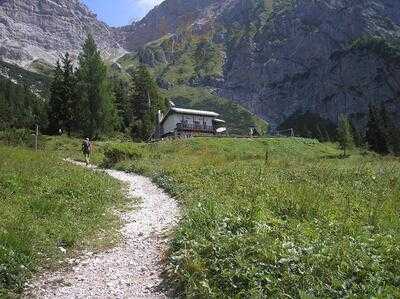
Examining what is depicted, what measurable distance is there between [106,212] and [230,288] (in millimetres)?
10269

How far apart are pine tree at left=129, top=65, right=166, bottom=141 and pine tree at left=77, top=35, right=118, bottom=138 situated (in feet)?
77.8

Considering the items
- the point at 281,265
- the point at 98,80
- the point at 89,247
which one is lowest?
the point at 89,247

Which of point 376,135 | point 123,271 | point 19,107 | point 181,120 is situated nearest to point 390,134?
point 376,135

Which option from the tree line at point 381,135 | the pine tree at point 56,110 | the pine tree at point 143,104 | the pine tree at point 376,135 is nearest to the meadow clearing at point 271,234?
the pine tree at point 56,110

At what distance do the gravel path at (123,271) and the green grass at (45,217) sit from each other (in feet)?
1.75

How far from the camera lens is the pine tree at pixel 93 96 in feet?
251

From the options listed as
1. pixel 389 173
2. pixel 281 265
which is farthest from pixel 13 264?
pixel 389 173

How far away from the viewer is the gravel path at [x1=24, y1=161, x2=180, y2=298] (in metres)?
11.3

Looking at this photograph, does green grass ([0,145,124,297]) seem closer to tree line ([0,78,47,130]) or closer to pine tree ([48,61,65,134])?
pine tree ([48,61,65,134])

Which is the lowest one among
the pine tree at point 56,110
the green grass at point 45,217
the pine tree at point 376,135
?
the pine tree at point 376,135

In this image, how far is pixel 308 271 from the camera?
998cm

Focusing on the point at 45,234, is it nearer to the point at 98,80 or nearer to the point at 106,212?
the point at 106,212

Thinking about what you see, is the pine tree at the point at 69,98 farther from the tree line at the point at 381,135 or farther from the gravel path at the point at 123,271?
the gravel path at the point at 123,271

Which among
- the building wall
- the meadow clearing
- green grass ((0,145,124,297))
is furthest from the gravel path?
the building wall
